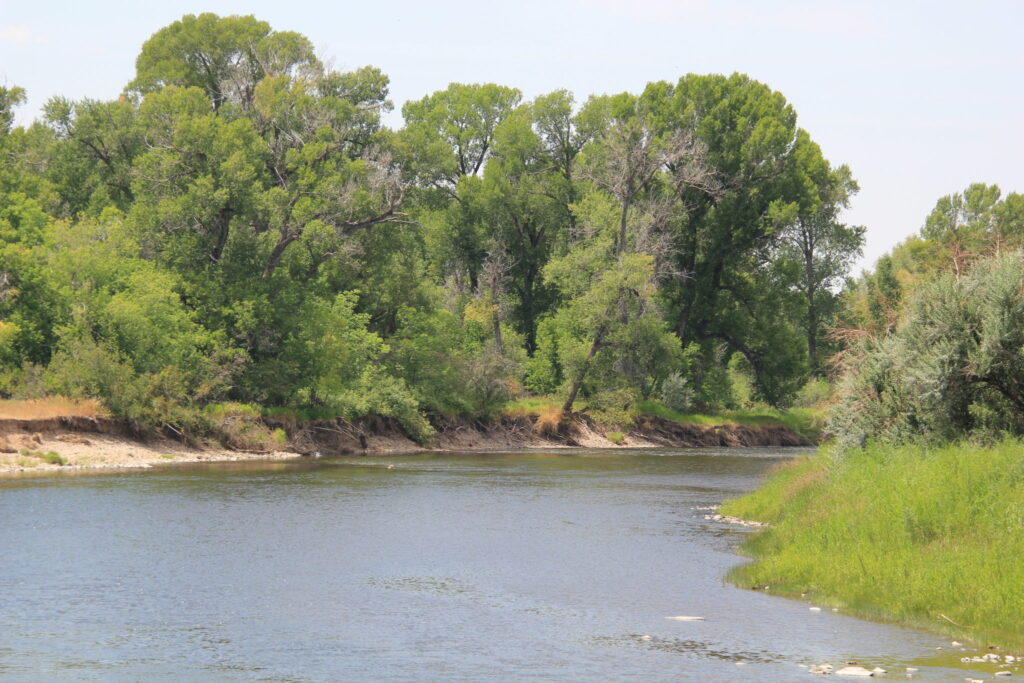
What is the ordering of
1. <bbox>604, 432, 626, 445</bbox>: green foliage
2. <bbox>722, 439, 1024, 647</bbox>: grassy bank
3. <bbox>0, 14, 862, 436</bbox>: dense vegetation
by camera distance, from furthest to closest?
<bbox>604, 432, 626, 445</bbox>: green foliage, <bbox>0, 14, 862, 436</bbox>: dense vegetation, <bbox>722, 439, 1024, 647</bbox>: grassy bank

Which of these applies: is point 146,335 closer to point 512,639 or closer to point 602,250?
point 602,250

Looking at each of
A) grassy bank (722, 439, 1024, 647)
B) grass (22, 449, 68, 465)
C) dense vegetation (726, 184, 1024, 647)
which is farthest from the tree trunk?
grassy bank (722, 439, 1024, 647)

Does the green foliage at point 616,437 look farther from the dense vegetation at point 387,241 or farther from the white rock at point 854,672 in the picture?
the white rock at point 854,672

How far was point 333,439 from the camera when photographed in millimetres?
65312

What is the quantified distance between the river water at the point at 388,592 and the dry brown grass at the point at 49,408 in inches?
365

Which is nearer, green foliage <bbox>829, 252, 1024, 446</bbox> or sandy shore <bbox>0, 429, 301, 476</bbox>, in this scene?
green foliage <bbox>829, 252, 1024, 446</bbox>

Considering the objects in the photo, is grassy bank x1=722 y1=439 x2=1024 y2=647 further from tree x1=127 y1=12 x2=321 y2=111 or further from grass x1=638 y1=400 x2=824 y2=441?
tree x1=127 y1=12 x2=321 y2=111

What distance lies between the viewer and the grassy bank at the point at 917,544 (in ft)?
62.4

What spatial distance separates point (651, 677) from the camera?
53.8ft

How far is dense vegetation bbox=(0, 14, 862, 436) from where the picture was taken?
59469 millimetres

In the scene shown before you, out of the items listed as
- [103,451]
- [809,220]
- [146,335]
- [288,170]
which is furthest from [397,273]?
[809,220]

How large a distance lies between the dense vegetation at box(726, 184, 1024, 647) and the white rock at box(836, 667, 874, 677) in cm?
289

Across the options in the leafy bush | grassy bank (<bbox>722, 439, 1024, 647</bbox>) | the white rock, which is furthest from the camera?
the leafy bush

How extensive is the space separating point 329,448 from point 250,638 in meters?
46.3
